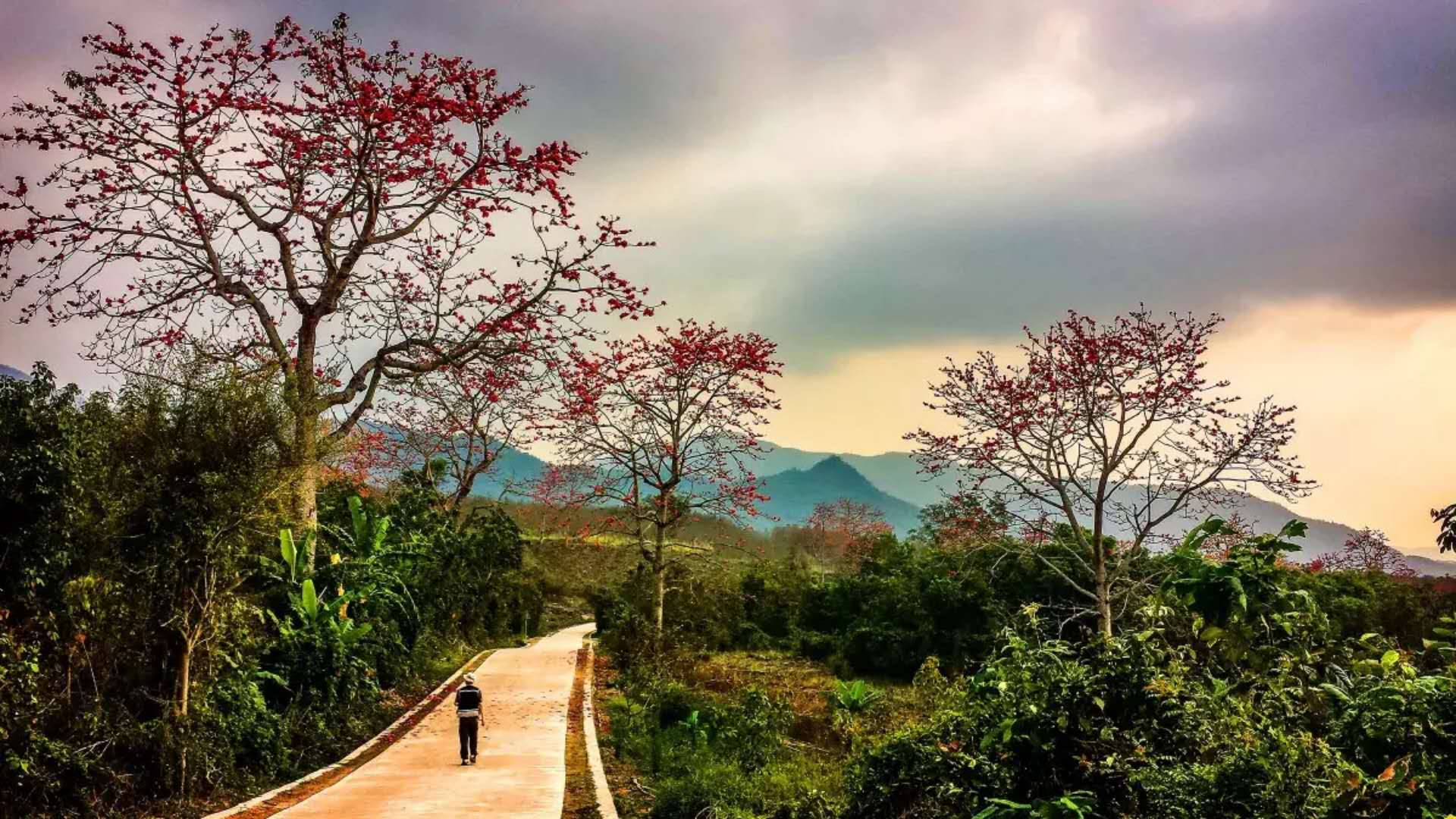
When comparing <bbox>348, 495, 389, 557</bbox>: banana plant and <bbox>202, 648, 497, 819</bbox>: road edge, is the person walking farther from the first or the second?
<bbox>348, 495, 389, 557</bbox>: banana plant

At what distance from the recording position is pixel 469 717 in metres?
11.1

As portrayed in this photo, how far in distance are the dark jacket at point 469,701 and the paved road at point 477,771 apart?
2.17 feet

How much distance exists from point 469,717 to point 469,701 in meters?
0.32

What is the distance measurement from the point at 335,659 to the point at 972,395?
1083 centimetres

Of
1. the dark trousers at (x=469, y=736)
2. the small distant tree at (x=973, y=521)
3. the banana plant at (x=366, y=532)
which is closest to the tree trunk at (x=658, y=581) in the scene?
the banana plant at (x=366, y=532)

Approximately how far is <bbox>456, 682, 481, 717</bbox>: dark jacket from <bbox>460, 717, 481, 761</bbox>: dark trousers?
0.07m

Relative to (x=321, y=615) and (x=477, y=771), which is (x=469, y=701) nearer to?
(x=477, y=771)

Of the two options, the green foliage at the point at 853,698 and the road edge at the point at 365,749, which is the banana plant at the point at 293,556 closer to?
the road edge at the point at 365,749

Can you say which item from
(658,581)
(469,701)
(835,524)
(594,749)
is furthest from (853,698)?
(835,524)

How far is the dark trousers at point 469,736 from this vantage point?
11156 millimetres

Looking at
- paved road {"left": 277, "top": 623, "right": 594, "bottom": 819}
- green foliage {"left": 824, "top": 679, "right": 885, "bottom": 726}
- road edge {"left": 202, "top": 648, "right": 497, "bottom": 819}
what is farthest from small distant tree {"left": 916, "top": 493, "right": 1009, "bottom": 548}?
road edge {"left": 202, "top": 648, "right": 497, "bottom": 819}

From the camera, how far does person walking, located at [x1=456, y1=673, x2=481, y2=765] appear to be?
11.0 metres

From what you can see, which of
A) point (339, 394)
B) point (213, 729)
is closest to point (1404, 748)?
point (213, 729)

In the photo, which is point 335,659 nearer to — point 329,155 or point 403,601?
point 403,601
